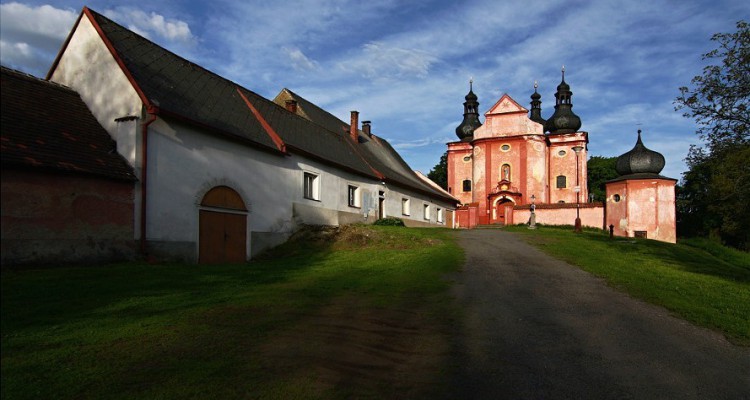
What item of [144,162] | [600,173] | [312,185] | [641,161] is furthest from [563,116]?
[144,162]

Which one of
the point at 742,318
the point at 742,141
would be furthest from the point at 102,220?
the point at 742,141

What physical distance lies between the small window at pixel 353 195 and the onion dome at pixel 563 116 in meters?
29.9

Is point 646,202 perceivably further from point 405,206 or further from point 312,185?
point 312,185

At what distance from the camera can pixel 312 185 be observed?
21734 millimetres

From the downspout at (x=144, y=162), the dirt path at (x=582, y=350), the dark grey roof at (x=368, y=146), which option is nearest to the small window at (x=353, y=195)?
the dark grey roof at (x=368, y=146)

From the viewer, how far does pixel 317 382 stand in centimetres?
518

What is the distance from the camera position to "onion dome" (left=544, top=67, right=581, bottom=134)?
48.3m

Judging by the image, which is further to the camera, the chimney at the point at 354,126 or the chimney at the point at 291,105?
the chimney at the point at 354,126

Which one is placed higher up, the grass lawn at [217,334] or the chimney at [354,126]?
the chimney at [354,126]

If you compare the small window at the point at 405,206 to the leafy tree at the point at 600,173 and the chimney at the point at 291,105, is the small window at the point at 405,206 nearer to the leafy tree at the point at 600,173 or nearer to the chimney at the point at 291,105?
the chimney at the point at 291,105

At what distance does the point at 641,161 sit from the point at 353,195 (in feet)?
74.6

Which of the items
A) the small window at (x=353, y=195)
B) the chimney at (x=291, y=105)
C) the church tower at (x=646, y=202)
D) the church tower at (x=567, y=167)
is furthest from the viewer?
the church tower at (x=567, y=167)

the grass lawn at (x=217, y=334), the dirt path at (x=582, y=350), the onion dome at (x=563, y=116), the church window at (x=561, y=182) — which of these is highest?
the onion dome at (x=563, y=116)

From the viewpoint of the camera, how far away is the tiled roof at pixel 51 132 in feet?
35.6
